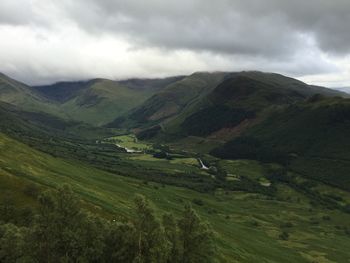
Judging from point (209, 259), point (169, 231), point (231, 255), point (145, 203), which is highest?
point (145, 203)

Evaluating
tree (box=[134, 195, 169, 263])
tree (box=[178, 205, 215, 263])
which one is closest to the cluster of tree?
tree (box=[134, 195, 169, 263])

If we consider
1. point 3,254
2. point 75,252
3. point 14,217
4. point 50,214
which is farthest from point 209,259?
point 14,217

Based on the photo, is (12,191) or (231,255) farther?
(231,255)

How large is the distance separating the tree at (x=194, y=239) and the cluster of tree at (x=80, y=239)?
1687mm

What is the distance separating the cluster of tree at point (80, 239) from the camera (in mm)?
90438

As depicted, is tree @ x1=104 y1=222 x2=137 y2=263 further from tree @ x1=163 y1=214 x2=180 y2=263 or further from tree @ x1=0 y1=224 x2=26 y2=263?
tree @ x1=0 y1=224 x2=26 y2=263

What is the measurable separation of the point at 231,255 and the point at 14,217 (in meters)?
95.2

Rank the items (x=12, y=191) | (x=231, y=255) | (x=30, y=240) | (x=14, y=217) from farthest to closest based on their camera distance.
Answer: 1. (x=231, y=255)
2. (x=12, y=191)
3. (x=14, y=217)
4. (x=30, y=240)

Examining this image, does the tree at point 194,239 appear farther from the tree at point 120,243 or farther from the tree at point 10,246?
the tree at point 10,246

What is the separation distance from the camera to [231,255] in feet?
616

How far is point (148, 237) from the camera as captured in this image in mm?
93938

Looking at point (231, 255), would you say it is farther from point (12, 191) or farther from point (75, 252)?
point (75, 252)

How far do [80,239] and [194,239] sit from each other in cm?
2769

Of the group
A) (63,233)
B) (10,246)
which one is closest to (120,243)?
(63,233)
